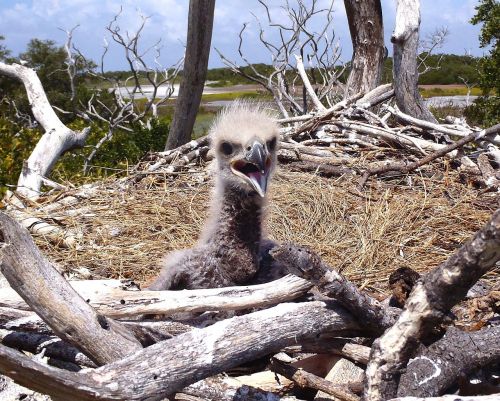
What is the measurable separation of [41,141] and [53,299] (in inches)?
143

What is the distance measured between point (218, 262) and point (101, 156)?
16.2 ft

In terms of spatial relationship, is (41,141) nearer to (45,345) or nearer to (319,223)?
(319,223)

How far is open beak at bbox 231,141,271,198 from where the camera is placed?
9.64ft

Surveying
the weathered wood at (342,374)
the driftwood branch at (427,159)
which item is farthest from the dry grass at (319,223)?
the weathered wood at (342,374)

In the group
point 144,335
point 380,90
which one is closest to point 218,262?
point 144,335

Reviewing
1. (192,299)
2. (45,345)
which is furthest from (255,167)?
(45,345)

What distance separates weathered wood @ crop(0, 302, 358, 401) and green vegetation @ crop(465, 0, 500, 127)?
8.59 meters

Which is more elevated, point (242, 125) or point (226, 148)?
point (242, 125)

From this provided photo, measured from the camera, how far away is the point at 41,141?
534 cm

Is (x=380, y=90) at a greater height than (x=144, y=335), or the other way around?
(x=380, y=90)

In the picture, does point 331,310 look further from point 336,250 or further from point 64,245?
point 64,245

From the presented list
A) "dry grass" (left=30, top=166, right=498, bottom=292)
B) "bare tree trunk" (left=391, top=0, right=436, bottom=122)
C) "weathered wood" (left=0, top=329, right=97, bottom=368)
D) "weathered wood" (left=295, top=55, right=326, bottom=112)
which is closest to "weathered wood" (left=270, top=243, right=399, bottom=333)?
"weathered wood" (left=0, top=329, right=97, bottom=368)

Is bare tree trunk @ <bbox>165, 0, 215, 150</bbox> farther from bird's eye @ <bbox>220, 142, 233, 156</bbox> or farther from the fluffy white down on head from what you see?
bird's eye @ <bbox>220, 142, 233, 156</bbox>

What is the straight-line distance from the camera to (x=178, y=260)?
295 cm
